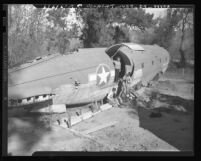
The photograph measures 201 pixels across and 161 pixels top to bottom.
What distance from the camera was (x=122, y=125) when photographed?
17.9 feet

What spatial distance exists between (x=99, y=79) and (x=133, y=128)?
3.62 feet

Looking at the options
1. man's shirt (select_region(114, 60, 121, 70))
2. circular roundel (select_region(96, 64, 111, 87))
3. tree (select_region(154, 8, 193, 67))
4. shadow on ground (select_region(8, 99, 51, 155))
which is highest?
tree (select_region(154, 8, 193, 67))

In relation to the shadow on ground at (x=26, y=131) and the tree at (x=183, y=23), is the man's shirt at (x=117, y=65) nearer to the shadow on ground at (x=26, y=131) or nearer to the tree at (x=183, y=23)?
the tree at (x=183, y=23)

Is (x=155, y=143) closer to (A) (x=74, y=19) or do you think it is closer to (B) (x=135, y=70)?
(B) (x=135, y=70)

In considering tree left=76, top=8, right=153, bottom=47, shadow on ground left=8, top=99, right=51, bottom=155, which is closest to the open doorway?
tree left=76, top=8, right=153, bottom=47

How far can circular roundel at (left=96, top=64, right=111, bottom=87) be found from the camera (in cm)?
540

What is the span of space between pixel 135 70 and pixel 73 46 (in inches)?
49.8

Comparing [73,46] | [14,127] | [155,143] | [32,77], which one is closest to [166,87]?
[155,143]

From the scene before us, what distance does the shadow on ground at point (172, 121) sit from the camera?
5.44 metres

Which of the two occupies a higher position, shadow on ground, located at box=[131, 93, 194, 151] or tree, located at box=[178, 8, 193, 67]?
tree, located at box=[178, 8, 193, 67]

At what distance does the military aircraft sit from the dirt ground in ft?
1.13

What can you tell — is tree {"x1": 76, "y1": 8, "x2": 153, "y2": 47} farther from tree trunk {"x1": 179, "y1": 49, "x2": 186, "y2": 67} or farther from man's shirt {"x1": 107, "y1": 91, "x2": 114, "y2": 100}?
man's shirt {"x1": 107, "y1": 91, "x2": 114, "y2": 100}

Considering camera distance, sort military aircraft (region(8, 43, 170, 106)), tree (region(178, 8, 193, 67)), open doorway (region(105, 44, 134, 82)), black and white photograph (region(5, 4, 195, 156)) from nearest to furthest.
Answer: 1. military aircraft (region(8, 43, 170, 106))
2. black and white photograph (region(5, 4, 195, 156))
3. tree (region(178, 8, 193, 67))
4. open doorway (region(105, 44, 134, 82))

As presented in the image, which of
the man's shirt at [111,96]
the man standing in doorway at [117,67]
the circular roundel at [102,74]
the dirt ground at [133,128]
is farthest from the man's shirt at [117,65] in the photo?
the dirt ground at [133,128]
